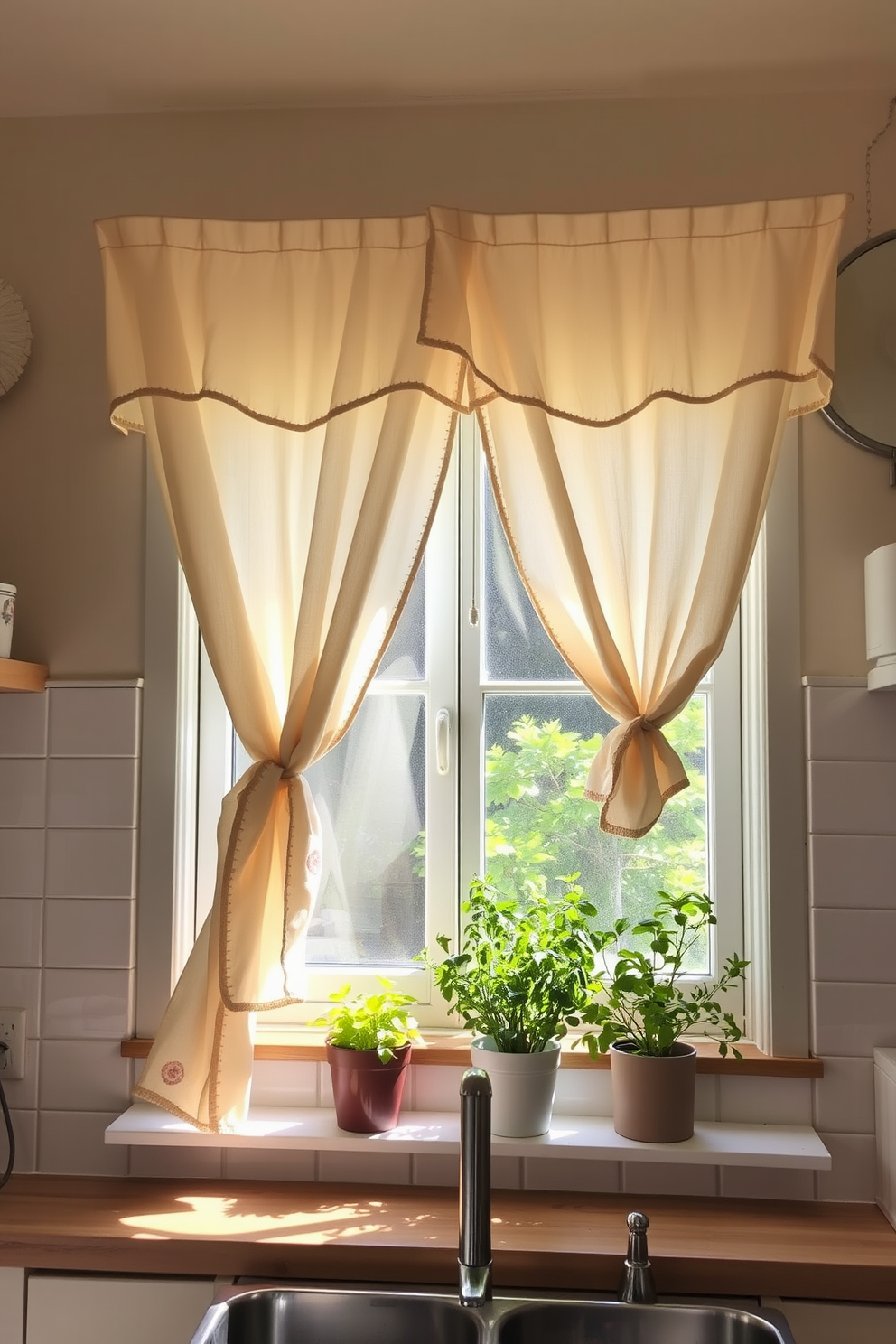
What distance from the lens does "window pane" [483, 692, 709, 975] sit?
1970 mm

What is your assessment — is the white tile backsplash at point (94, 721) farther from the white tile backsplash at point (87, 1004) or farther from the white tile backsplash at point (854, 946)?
the white tile backsplash at point (854, 946)

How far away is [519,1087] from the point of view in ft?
5.65

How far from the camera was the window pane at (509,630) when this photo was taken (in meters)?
2.01

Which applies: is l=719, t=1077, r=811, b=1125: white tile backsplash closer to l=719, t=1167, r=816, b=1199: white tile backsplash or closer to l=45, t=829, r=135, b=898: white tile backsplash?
l=719, t=1167, r=816, b=1199: white tile backsplash

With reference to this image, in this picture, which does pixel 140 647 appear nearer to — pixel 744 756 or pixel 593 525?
pixel 593 525

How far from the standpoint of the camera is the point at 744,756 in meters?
1.93

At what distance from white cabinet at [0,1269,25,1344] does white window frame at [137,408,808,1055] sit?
401mm

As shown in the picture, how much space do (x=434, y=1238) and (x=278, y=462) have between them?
4.06ft

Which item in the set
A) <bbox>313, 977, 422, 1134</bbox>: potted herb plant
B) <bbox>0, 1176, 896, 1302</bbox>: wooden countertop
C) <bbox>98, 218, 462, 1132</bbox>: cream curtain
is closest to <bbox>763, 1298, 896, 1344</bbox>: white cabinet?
<bbox>0, 1176, 896, 1302</bbox>: wooden countertop

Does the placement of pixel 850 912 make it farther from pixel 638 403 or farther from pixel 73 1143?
pixel 73 1143


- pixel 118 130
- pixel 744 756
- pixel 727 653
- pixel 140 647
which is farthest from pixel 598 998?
pixel 118 130

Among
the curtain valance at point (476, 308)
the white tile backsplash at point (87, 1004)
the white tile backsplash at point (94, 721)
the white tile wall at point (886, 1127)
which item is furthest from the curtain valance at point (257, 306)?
the white tile wall at point (886, 1127)

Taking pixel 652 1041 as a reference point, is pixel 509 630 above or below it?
above

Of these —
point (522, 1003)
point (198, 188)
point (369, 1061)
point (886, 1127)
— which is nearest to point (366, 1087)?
point (369, 1061)
